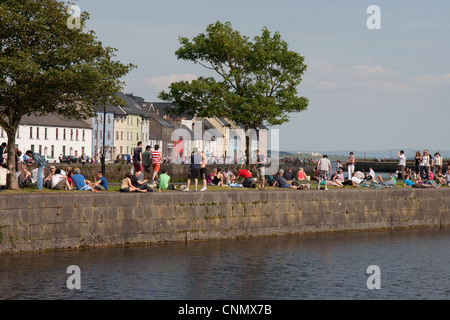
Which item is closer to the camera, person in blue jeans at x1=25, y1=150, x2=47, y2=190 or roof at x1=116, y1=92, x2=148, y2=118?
person in blue jeans at x1=25, y1=150, x2=47, y2=190

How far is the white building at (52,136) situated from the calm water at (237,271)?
74.1m

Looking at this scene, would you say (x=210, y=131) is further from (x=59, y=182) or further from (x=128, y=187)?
(x=128, y=187)

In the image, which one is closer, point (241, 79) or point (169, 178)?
point (169, 178)

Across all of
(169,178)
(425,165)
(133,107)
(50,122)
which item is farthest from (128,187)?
(133,107)

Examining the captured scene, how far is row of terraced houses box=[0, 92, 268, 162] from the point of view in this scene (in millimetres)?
105125

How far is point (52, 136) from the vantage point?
358 ft

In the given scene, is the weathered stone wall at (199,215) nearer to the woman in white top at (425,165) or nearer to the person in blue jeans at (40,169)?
the person in blue jeans at (40,169)

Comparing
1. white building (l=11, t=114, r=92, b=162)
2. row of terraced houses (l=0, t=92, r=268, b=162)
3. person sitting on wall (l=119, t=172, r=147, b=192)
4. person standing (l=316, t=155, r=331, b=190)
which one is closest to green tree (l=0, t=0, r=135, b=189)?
person sitting on wall (l=119, t=172, r=147, b=192)

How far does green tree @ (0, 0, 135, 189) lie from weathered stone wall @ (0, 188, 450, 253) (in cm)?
406

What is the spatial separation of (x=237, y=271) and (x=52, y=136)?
89.1 meters

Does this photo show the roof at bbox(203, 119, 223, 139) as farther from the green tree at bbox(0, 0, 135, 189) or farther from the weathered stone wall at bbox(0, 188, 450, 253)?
the green tree at bbox(0, 0, 135, 189)

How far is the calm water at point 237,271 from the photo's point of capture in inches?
793

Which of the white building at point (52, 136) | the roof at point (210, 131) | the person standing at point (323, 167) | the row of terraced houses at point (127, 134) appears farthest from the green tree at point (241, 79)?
the roof at point (210, 131)

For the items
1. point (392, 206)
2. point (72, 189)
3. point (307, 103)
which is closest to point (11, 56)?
point (72, 189)
